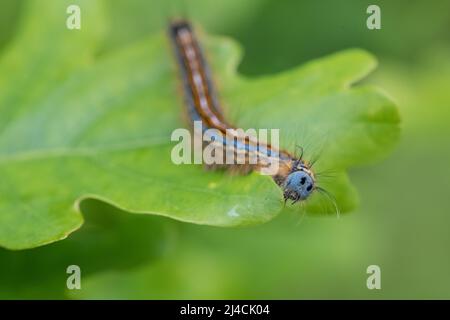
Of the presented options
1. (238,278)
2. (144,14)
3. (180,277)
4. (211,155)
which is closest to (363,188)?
(238,278)

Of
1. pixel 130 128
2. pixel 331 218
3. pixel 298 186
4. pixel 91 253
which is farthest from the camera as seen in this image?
pixel 331 218

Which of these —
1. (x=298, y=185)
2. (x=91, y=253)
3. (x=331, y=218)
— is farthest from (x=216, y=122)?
(x=331, y=218)

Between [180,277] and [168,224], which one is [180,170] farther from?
[180,277]

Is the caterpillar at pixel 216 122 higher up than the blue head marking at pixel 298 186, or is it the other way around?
the caterpillar at pixel 216 122

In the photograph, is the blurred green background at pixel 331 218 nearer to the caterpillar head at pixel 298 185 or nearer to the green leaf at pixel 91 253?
the green leaf at pixel 91 253

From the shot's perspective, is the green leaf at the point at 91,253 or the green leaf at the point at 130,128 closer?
the green leaf at the point at 130,128

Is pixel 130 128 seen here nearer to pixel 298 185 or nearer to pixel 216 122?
pixel 216 122

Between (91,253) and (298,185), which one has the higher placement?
(298,185)

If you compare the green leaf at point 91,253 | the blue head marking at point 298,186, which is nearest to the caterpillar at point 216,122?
the blue head marking at point 298,186
